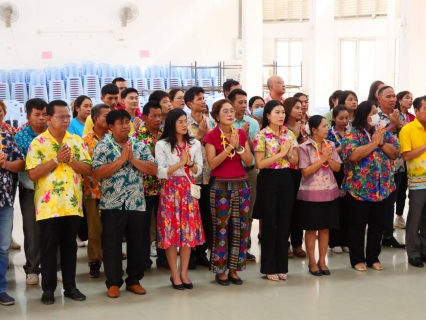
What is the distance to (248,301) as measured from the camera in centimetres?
458

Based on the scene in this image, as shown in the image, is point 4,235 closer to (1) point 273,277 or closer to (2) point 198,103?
(2) point 198,103

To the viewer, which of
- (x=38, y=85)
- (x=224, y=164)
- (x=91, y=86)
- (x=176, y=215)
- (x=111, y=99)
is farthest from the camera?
(x=91, y=86)

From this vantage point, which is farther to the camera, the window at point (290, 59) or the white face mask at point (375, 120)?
the window at point (290, 59)

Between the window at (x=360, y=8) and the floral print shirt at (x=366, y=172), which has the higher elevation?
the window at (x=360, y=8)

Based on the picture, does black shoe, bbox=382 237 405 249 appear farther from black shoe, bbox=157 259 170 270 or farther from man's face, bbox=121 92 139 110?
man's face, bbox=121 92 139 110

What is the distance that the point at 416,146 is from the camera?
5555 mm

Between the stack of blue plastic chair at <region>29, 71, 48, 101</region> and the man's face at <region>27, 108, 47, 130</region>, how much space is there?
36.0ft

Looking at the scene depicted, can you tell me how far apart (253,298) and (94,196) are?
62.4 inches

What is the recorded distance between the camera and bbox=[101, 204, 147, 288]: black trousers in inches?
182

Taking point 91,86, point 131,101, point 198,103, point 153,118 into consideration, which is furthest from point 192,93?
point 91,86

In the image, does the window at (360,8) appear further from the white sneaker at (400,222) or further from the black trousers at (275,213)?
the black trousers at (275,213)

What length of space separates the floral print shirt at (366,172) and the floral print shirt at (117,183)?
1924mm

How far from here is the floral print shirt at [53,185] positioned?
4.41 meters

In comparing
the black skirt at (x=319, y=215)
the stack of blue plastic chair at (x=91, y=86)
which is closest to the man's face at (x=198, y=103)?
the black skirt at (x=319, y=215)
